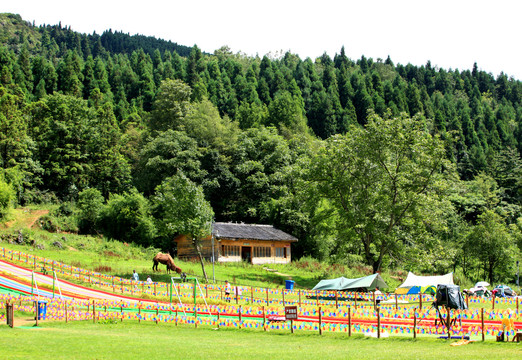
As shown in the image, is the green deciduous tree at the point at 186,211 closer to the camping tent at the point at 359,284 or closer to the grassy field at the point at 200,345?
the camping tent at the point at 359,284

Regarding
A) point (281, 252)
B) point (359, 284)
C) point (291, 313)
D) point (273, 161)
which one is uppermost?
point (273, 161)

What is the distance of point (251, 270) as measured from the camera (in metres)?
49.0

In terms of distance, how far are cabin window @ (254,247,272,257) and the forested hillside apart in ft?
19.1

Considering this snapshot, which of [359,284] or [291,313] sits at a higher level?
[291,313]

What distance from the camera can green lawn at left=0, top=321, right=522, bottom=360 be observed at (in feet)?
50.1

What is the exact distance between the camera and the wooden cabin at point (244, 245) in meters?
53.8

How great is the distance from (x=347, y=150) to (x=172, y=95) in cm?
4391

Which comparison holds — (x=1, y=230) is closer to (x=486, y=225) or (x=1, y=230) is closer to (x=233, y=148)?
(x=233, y=148)

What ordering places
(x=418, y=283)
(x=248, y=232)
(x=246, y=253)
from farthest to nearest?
(x=248, y=232)
(x=246, y=253)
(x=418, y=283)

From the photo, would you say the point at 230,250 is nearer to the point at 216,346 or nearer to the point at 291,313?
the point at 291,313

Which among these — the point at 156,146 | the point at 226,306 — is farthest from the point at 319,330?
the point at 156,146

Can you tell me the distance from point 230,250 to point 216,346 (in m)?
37.3

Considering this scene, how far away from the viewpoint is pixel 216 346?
17.7 metres

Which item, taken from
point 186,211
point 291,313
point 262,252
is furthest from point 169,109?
point 291,313
